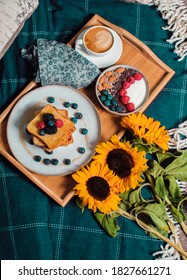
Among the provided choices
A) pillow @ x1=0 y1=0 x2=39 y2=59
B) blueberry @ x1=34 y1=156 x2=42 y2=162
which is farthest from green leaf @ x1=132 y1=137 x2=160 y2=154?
pillow @ x1=0 y1=0 x2=39 y2=59

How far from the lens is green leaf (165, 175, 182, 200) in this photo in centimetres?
110

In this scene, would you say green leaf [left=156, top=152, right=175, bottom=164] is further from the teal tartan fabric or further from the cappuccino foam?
the cappuccino foam

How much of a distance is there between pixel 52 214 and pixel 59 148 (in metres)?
0.15

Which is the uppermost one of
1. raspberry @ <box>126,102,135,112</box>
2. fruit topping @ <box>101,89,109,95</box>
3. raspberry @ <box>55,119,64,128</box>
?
fruit topping @ <box>101,89,109,95</box>

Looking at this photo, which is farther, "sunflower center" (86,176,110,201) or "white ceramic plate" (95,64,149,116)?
"white ceramic plate" (95,64,149,116)

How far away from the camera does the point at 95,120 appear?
44.3 inches

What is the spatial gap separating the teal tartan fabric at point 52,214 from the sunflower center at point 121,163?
14 cm

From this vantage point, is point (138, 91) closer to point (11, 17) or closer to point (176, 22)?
point (176, 22)

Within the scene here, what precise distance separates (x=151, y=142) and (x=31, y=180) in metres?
0.28

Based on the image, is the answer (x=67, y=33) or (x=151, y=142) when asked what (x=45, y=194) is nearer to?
(x=151, y=142)

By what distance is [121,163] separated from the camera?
104 cm

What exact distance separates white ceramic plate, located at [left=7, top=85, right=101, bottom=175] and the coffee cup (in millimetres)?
106

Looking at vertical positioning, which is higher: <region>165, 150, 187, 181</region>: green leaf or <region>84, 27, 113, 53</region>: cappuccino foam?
<region>84, 27, 113, 53</region>: cappuccino foam
